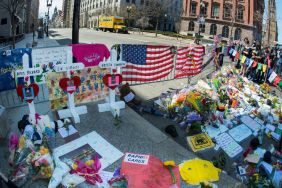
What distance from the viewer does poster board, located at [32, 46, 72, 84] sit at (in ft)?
21.4

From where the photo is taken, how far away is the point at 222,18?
6769cm

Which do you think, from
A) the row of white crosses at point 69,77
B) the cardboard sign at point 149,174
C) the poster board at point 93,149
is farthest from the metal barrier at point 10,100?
the cardboard sign at point 149,174

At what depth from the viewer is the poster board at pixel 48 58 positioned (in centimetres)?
652

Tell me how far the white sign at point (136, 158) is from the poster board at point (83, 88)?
2330 millimetres

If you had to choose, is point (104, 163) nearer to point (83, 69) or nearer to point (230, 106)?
point (83, 69)

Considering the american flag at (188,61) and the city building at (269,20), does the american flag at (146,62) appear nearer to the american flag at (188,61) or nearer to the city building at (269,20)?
the american flag at (188,61)

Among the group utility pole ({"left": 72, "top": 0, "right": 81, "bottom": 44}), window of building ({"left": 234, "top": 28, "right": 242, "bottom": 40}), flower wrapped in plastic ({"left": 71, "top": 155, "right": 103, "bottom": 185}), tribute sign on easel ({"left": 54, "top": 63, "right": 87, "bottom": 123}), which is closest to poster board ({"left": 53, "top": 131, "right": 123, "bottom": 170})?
flower wrapped in plastic ({"left": 71, "top": 155, "right": 103, "bottom": 185})

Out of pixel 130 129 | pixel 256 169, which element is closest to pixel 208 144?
pixel 256 169

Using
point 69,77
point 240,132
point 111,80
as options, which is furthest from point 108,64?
point 240,132

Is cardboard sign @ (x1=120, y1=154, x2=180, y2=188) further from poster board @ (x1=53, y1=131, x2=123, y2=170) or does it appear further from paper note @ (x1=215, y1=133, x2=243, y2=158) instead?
paper note @ (x1=215, y1=133, x2=243, y2=158)

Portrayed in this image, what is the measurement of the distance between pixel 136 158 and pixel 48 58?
2.95 metres

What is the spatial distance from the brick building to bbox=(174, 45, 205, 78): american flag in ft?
180

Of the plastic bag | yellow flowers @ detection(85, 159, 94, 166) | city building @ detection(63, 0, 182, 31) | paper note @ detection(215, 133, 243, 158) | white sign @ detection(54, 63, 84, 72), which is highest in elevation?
city building @ detection(63, 0, 182, 31)

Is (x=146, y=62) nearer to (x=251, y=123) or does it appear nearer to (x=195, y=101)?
(x=195, y=101)
